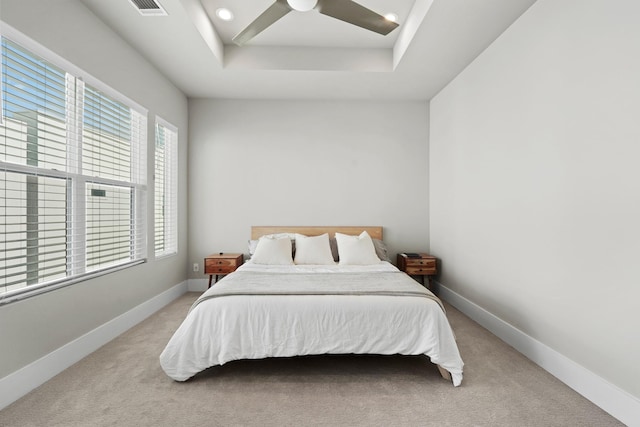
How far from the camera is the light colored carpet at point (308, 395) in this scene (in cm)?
169

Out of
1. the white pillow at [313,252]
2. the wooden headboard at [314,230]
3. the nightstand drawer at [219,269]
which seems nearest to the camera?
the white pillow at [313,252]

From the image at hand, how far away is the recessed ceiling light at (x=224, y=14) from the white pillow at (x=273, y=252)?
91.5 inches

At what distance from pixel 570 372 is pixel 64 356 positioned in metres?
3.57

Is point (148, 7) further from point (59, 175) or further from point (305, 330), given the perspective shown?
point (305, 330)

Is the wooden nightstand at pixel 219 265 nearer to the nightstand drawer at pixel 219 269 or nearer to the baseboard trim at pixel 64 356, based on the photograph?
the nightstand drawer at pixel 219 269

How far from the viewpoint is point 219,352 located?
6.75 ft

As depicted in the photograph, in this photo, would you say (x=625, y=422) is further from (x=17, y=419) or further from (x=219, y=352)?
(x=17, y=419)

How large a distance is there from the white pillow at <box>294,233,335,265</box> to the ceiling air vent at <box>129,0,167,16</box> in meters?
2.60

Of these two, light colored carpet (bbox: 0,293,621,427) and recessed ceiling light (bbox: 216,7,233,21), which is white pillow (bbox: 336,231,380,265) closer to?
light colored carpet (bbox: 0,293,621,427)

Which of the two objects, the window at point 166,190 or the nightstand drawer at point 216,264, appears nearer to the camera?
the window at point 166,190

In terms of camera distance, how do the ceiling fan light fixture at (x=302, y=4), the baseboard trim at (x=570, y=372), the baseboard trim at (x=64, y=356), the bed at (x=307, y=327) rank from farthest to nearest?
the bed at (x=307, y=327) → the ceiling fan light fixture at (x=302, y=4) → the baseboard trim at (x=64, y=356) → the baseboard trim at (x=570, y=372)

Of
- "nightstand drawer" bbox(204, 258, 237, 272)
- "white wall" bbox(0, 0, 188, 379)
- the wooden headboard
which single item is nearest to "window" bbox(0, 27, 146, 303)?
"white wall" bbox(0, 0, 188, 379)

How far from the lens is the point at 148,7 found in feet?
A: 7.78

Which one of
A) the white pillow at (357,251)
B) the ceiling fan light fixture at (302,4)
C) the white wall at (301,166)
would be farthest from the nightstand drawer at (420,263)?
the ceiling fan light fixture at (302,4)
